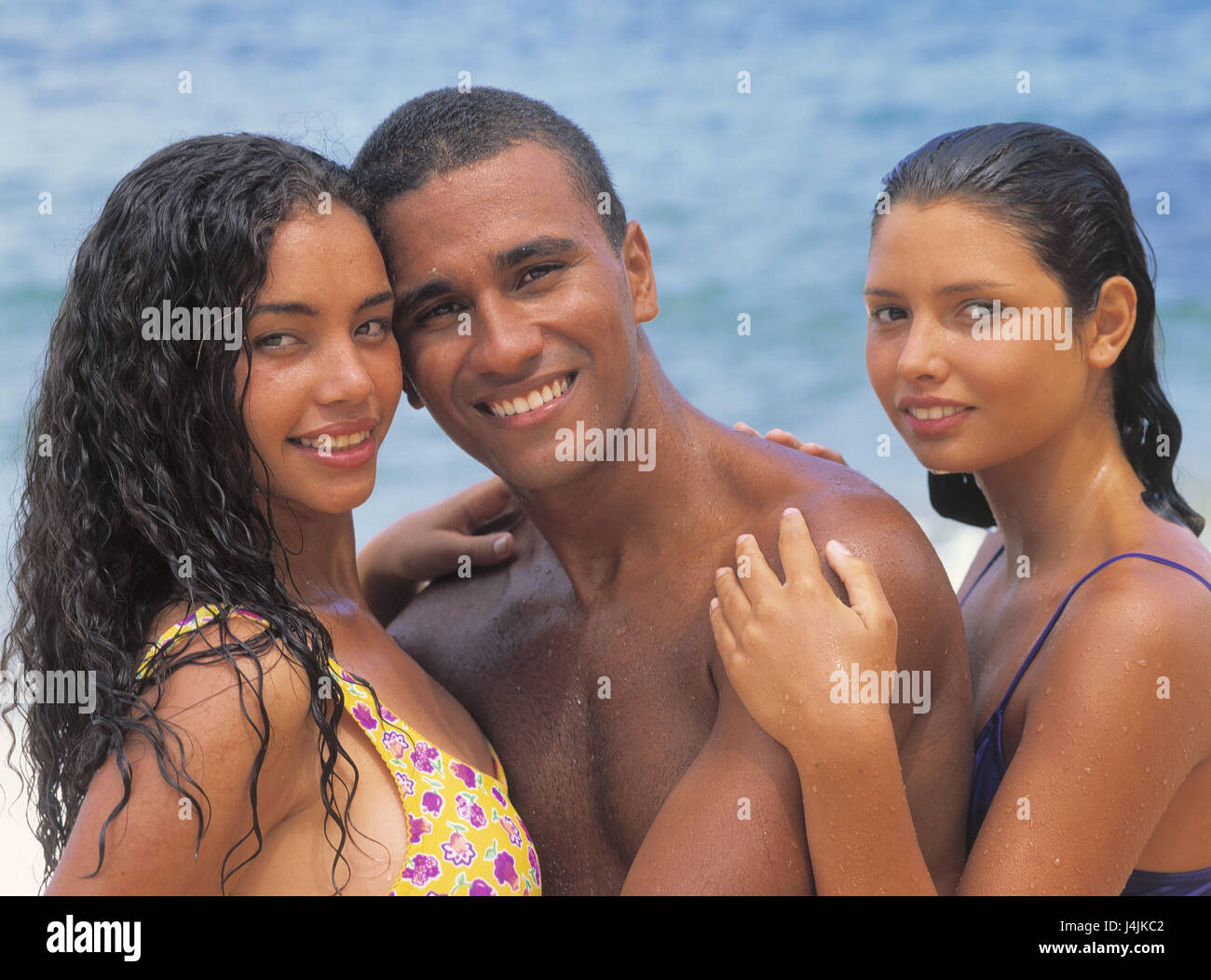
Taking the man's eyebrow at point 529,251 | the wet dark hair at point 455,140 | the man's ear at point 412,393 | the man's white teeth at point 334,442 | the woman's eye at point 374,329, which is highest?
the wet dark hair at point 455,140

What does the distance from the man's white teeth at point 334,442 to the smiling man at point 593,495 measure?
28cm

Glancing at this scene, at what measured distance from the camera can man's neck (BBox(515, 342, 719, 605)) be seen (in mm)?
2521

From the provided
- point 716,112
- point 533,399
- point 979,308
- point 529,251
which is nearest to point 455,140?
point 529,251

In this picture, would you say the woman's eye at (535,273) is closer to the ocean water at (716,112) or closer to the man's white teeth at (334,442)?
the man's white teeth at (334,442)

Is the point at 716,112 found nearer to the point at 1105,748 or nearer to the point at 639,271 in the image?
the point at 639,271

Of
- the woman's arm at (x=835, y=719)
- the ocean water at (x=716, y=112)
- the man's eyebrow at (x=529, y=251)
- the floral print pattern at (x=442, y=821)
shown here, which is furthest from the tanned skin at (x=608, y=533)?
the ocean water at (x=716, y=112)

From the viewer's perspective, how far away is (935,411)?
2.52 m

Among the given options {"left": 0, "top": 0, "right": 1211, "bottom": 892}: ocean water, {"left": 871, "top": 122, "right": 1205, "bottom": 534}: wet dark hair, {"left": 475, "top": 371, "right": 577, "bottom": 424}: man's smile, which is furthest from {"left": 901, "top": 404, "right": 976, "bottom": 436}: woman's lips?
{"left": 0, "top": 0, "right": 1211, "bottom": 892}: ocean water

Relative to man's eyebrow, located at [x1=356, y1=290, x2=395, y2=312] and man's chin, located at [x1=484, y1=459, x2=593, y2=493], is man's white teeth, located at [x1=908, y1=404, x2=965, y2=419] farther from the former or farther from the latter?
man's eyebrow, located at [x1=356, y1=290, x2=395, y2=312]

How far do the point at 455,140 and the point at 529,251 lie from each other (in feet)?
0.88

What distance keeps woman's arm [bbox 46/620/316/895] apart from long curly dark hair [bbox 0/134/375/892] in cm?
9

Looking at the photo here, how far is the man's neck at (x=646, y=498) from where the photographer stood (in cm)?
252
